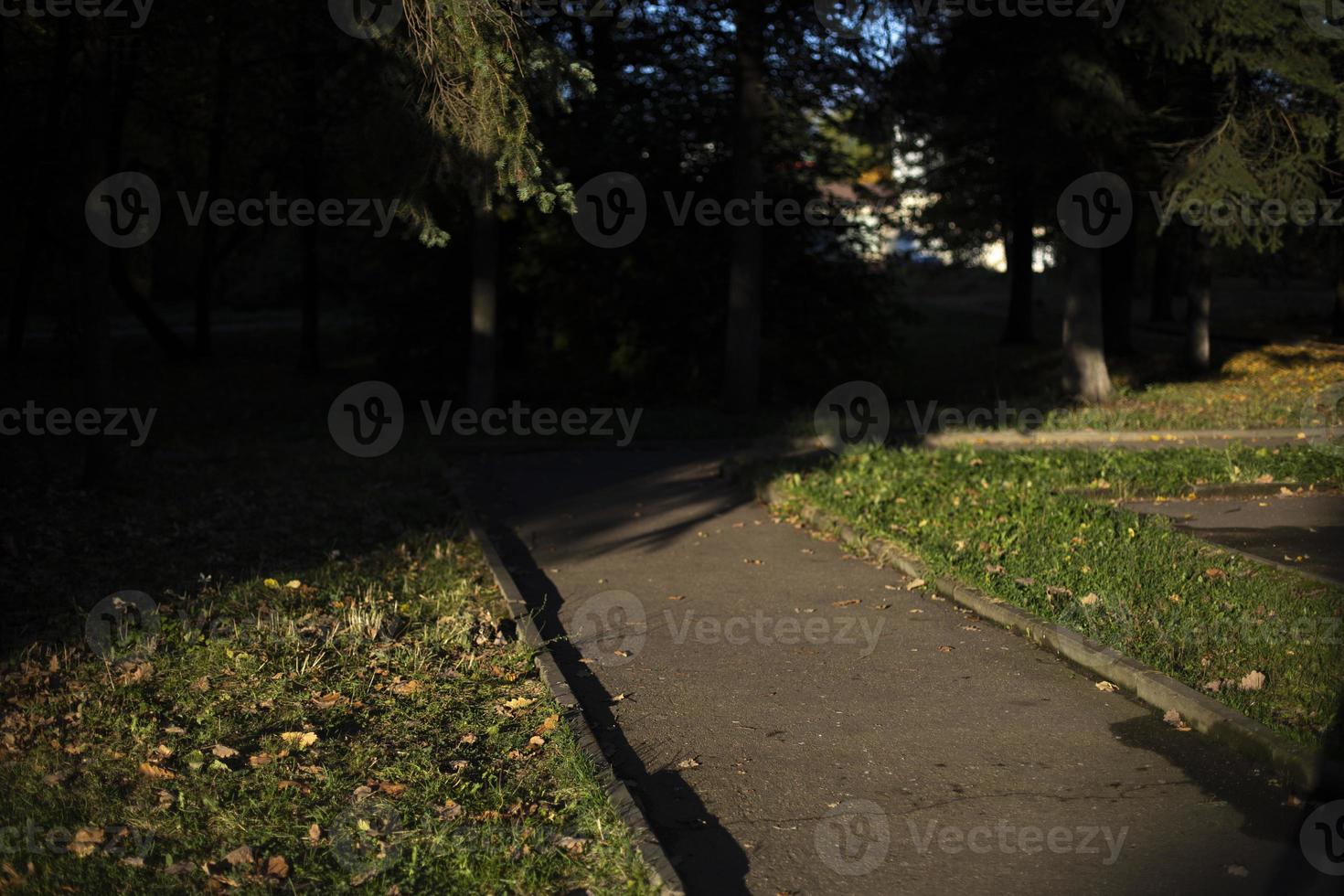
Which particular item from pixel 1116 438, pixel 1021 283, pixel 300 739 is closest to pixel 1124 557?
pixel 300 739

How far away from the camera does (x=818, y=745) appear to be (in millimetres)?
6051

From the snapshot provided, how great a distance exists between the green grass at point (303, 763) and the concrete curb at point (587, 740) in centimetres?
6

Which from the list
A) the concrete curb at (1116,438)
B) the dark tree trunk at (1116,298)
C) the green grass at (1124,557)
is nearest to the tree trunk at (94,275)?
the green grass at (1124,557)

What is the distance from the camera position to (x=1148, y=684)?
6.44 metres

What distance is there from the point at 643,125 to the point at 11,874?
18.4 metres

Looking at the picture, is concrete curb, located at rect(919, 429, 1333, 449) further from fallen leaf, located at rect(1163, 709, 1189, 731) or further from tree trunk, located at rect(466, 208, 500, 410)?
fallen leaf, located at rect(1163, 709, 1189, 731)

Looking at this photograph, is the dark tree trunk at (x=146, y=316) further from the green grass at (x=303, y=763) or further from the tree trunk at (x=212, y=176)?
the green grass at (x=303, y=763)

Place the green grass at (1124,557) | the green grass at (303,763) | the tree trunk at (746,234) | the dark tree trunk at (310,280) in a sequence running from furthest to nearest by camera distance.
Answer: the dark tree trunk at (310,280) < the tree trunk at (746,234) < the green grass at (1124,557) < the green grass at (303,763)

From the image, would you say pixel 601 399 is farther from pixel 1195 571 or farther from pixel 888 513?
pixel 1195 571

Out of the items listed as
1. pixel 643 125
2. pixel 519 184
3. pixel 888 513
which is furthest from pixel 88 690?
pixel 643 125

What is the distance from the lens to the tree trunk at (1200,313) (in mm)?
22391

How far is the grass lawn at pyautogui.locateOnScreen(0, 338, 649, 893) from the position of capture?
472 cm

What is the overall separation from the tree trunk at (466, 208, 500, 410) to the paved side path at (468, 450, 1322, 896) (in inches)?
375

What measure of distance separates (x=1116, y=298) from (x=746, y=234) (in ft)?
35.6
